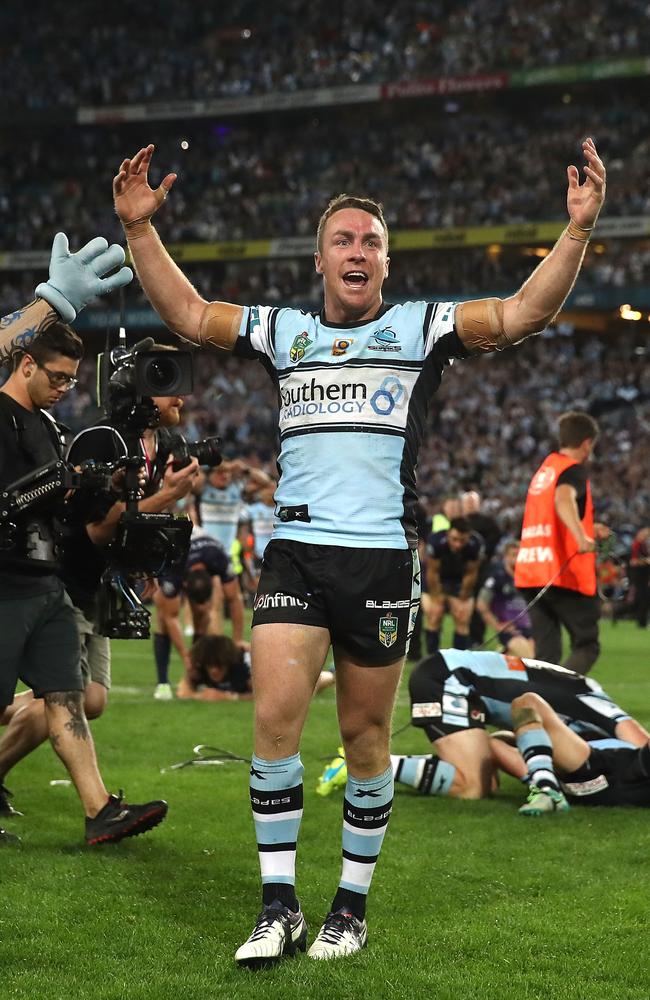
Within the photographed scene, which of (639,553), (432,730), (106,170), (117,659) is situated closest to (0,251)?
(106,170)

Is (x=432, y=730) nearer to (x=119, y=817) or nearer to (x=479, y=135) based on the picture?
(x=119, y=817)

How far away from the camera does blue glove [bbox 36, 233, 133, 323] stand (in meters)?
4.76

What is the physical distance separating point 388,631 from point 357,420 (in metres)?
0.62

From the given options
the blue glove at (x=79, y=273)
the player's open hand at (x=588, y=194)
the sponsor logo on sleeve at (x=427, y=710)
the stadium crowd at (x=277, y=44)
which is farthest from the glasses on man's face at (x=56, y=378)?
the stadium crowd at (x=277, y=44)

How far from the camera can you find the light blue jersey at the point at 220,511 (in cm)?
1380

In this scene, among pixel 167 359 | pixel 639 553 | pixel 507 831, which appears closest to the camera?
pixel 167 359

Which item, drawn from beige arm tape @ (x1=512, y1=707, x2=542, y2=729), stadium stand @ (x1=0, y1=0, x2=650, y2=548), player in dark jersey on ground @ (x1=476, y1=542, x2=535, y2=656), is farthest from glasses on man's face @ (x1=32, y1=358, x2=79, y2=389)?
stadium stand @ (x1=0, y1=0, x2=650, y2=548)

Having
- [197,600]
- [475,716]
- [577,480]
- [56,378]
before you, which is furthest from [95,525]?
[197,600]

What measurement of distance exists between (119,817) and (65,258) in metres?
2.16

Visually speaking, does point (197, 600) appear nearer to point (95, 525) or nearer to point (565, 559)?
point (565, 559)

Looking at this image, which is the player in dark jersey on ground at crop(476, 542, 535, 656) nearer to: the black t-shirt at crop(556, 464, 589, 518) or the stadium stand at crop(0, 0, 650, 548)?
the black t-shirt at crop(556, 464, 589, 518)

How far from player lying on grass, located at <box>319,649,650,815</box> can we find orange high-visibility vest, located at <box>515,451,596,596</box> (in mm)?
2073

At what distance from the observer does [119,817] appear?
5109 millimetres

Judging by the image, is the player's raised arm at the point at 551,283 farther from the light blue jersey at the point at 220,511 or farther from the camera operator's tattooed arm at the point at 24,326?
the light blue jersey at the point at 220,511
